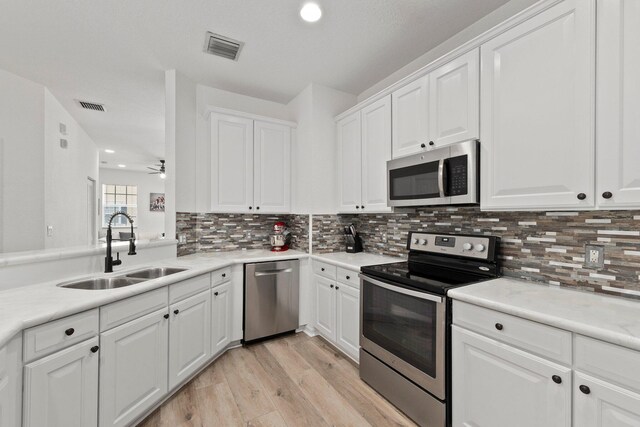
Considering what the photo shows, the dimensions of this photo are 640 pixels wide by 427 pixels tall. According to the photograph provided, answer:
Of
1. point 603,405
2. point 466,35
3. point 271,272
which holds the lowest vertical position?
point 603,405

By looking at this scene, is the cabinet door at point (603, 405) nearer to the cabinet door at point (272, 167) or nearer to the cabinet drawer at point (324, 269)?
the cabinet drawer at point (324, 269)

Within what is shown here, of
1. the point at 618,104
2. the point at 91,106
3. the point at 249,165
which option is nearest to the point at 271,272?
the point at 249,165

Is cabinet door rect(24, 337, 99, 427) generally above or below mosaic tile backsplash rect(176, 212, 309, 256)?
below

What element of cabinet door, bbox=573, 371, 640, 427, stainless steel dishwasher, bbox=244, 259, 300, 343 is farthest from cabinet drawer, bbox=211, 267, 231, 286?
cabinet door, bbox=573, 371, 640, 427

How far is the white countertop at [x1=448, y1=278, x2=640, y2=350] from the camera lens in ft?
3.45

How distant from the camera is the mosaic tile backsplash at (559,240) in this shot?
1427mm

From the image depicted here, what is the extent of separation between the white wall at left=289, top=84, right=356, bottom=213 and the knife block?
1.22ft

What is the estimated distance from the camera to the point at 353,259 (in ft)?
8.96

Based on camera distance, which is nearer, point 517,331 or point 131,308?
point 517,331

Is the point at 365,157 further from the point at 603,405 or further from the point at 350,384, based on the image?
the point at 603,405

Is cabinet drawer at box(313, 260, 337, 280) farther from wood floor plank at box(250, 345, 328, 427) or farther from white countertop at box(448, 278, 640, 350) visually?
white countertop at box(448, 278, 640, 350)

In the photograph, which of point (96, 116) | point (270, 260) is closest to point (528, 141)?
point (270, 260)

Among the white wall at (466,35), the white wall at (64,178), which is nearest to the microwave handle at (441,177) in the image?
the white wall at (466,35)

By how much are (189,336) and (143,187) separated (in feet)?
26.5
